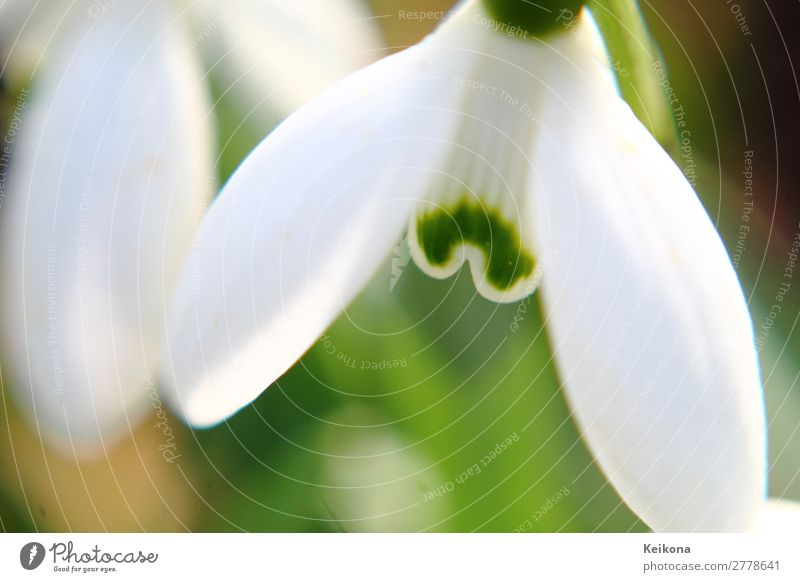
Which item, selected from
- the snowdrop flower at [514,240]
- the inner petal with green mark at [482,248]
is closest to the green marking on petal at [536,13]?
the snowdrop flower at [514,240]

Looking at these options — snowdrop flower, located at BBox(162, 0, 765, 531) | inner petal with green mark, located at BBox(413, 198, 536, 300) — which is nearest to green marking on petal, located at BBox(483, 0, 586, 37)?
snowdrop flower, located at BBox(162, 0, 765, 531)

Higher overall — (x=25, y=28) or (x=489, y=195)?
(x=25, y=28)

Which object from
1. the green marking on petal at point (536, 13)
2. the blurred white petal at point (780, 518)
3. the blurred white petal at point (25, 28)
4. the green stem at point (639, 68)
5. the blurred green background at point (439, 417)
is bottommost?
the blurred white petal at point (780, 518)

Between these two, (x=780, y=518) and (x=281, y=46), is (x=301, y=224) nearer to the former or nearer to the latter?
(x=281, y=46)

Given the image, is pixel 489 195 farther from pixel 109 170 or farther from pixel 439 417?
pixel 109 170

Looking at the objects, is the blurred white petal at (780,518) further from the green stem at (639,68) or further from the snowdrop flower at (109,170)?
the snowdrop flower at (109,170)

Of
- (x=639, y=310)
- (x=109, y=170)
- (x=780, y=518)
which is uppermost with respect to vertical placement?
(x=109, y=170)

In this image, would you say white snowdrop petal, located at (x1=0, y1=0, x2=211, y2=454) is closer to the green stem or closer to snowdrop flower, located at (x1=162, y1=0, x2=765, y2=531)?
snowdrop flower, located at (x1=162, y1=0, x2=765, y2=531)

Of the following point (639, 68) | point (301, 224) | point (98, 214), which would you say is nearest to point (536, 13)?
point (639, 68)

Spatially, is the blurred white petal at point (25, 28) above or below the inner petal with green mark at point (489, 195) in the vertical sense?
above
